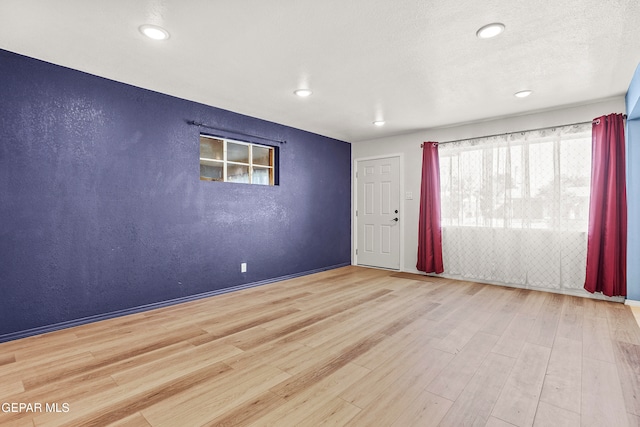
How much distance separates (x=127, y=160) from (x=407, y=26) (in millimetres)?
2992

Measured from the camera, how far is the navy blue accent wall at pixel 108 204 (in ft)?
9.01

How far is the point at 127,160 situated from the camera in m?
3.37

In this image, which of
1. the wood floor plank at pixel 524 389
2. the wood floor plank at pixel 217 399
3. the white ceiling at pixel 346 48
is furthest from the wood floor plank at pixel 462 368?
the white ceiling at pixel 346 48

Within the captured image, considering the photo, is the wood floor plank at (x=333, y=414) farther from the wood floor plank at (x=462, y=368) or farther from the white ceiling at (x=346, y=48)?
the white ceiling at (x=346, y=48)

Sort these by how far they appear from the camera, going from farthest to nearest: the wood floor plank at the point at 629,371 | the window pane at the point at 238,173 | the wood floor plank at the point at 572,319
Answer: the window pane at the point at 238,173 → the wood floor plank at the point at 572,319 → the wood floor plank at the point at 629,371

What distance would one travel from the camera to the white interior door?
5816mm

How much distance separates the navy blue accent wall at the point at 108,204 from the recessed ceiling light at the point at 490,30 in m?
3.10

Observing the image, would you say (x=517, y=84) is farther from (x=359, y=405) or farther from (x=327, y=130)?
(x=359, y=405)

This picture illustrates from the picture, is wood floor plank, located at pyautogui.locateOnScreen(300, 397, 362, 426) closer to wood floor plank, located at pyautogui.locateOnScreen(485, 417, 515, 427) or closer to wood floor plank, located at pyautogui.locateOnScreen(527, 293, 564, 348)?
wood floor plank, located at pyautogui.locateOnScreen(485, 417, 515, 427)

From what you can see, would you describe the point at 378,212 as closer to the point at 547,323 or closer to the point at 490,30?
the point at 547,323

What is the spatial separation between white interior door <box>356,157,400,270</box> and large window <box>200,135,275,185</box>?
2075 mm

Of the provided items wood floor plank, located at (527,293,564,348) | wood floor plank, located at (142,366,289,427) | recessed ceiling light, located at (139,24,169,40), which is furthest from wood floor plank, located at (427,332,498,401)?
recessed ceiling light, located at (139,24,169,40)

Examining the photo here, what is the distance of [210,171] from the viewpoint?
4.24 meters

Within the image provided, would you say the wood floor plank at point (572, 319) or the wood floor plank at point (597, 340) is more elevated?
the wood floor plank at point (597, 340)
